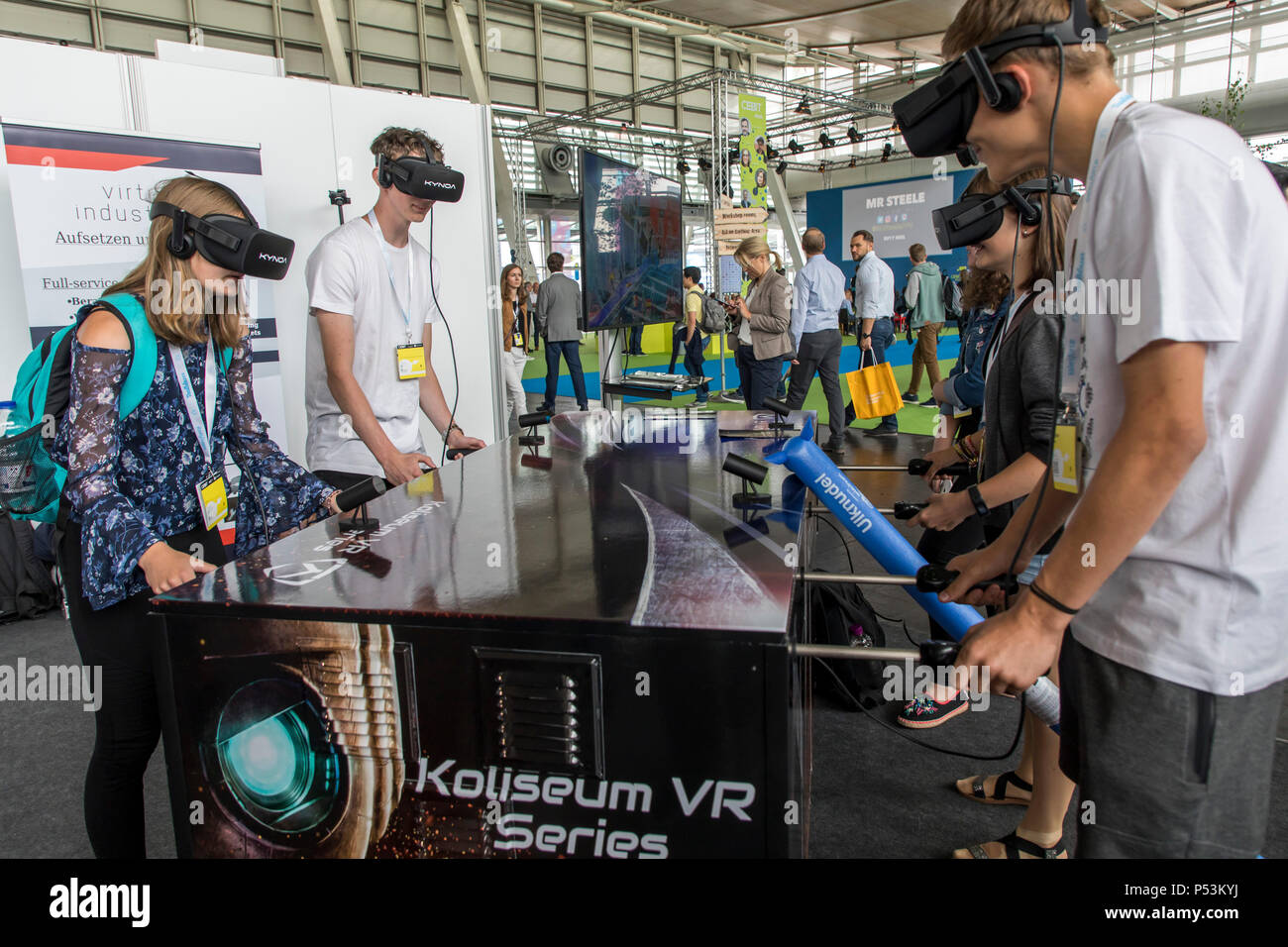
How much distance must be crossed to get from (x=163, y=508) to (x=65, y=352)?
0.30 m

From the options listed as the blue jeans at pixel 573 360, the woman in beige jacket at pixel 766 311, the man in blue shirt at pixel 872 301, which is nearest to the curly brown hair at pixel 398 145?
the woman in beige jacket at pixel 766 311

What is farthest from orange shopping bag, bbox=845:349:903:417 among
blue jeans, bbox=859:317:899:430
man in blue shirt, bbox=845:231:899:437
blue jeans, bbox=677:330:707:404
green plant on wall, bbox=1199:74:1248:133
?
green plant on wall, bbox=1199:74:1248:133

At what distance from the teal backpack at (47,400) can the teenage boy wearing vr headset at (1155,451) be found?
51.4 inches

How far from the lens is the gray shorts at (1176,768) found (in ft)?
3.01

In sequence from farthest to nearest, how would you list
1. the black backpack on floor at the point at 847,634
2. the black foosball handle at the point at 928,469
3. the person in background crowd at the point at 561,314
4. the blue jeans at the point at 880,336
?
the person in background crowd at the point at 561,314, the blue jeans at the point at 880,336, the black backpack on floor at the point at 847,634, the black foosball handle at the point at 928,469

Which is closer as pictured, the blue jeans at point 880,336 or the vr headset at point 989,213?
the vr headset at point 989,213

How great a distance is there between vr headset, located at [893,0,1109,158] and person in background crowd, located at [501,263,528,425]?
6103 mm

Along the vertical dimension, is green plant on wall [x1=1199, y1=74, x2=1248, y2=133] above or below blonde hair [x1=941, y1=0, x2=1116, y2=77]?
above

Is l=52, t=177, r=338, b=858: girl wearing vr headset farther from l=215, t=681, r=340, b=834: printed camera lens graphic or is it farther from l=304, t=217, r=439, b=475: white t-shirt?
l=304, t=217, r=439, b=475: white t-shirt

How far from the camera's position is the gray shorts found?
92 centimetres

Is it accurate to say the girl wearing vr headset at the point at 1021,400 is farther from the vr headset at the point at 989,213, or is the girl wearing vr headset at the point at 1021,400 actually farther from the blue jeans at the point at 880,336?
the blue jeans at the point at 880,336

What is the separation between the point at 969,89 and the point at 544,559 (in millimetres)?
821

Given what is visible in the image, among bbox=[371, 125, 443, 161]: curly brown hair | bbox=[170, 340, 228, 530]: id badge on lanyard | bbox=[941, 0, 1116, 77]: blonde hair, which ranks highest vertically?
bbox=[371, 125, 443, 161]: curly brown hair

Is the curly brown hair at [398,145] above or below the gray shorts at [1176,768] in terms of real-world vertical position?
above
